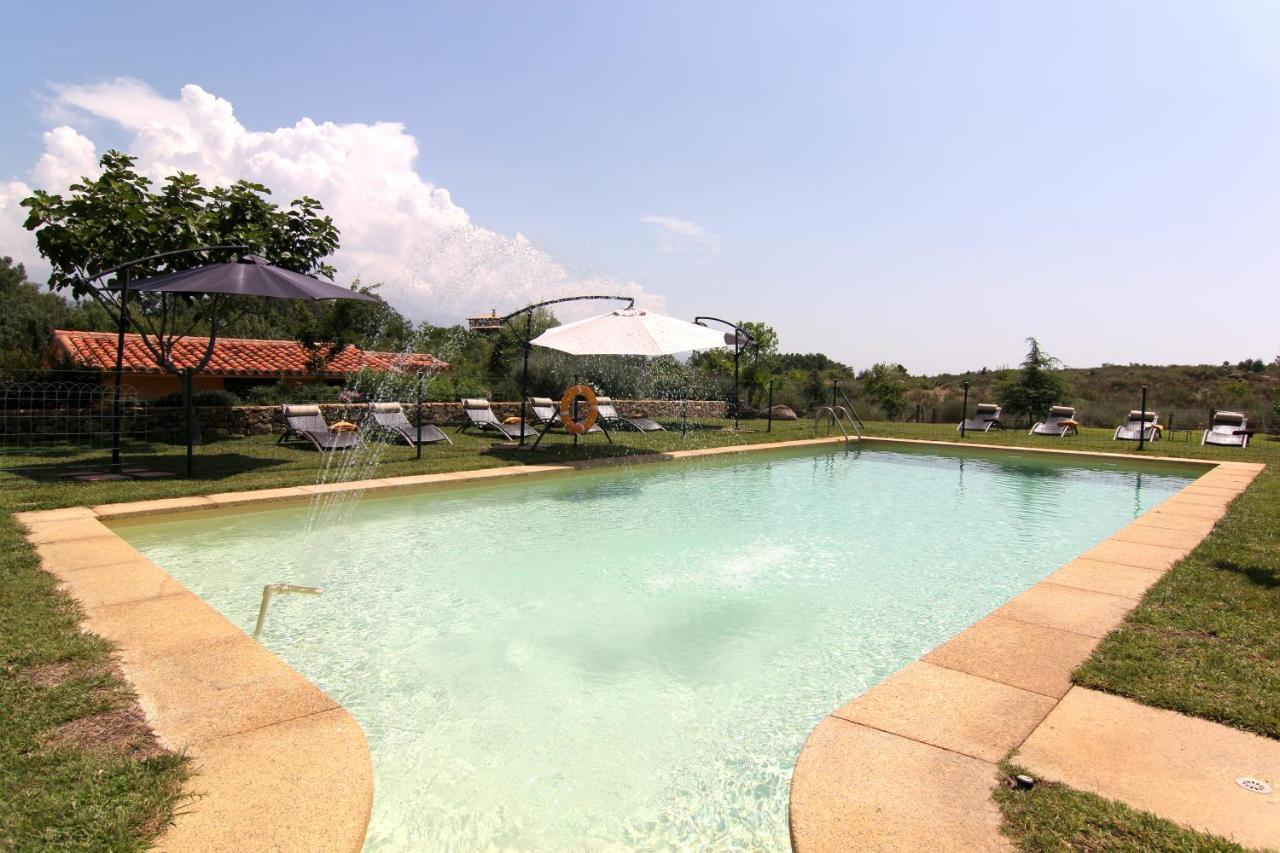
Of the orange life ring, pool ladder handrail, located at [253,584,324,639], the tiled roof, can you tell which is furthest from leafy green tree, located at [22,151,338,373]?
pool ladder handrail, located at [253,584,324,639]

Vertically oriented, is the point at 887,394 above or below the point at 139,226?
below

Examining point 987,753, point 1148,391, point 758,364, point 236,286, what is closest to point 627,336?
point 236,286

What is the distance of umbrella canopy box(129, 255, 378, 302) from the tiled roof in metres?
6.79

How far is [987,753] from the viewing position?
2.65 m

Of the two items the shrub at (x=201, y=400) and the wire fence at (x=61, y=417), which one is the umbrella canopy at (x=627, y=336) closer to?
the shrub at (x=201, y=400)

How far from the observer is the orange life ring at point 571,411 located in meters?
12.2

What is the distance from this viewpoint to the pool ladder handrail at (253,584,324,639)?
4.43 meters

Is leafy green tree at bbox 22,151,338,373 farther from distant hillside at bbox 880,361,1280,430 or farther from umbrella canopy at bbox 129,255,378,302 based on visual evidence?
distant hillside at bbox 880,361,1280,430

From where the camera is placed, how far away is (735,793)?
2.88 metres

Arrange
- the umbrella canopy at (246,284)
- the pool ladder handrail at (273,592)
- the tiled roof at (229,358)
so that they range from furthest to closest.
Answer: the tiled roof at (229,358), the umbrella canopy at (246,284), the pool ladder handrail at (273,592)

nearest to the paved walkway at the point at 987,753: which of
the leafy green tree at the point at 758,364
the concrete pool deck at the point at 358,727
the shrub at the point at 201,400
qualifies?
the concrete pool deck at the point at 358,727

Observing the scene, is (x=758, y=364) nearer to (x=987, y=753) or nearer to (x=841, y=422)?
(x=841, y=422)

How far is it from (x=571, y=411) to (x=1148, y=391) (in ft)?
114

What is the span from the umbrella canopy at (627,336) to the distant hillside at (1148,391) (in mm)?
14116
